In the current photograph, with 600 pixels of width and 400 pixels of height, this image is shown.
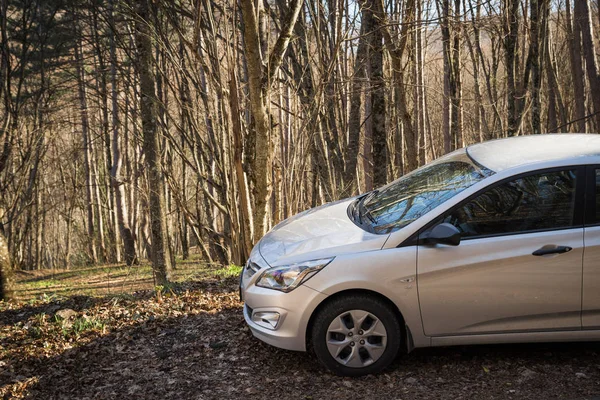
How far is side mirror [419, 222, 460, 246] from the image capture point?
4016mm

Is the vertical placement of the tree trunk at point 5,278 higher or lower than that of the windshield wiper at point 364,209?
lower

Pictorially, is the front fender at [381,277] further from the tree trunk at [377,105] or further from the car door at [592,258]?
the tree trunk at [377,105]

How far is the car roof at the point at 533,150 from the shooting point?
4.35 m

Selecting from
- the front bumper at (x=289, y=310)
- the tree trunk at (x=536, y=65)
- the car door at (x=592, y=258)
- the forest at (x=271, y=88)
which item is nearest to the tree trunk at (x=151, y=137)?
the forest at (x=271, y=88)

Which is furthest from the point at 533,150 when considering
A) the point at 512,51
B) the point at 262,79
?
the point at 512,51

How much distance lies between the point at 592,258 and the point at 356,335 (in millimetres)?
1850

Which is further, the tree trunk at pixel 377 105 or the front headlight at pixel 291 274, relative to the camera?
the tree trunk at pixel 377 105

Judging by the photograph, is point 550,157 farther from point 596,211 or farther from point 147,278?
point 147,278

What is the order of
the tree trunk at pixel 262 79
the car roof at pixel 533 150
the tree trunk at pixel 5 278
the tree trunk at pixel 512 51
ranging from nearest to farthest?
the car roof at pixel 533 150, the tree trunk at pixel 262 79, the tree trunk at pixel 5 278, the tree trunk at pixel 512 51

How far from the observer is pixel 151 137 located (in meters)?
10.4

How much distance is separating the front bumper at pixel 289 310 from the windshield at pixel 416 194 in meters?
0.79

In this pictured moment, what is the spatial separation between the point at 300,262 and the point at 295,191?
18.6 feet

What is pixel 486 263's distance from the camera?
13.4 ft

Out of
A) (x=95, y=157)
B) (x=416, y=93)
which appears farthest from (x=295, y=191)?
(x=95, y=157)
